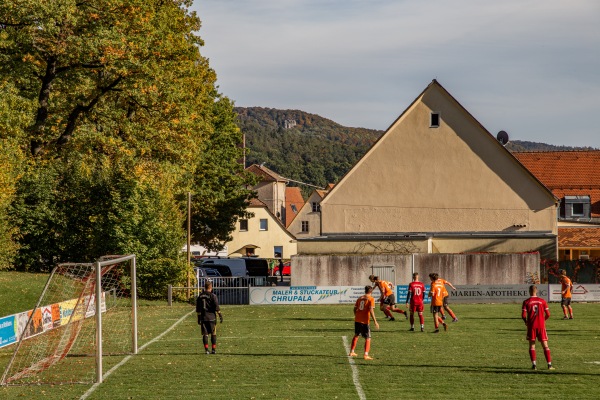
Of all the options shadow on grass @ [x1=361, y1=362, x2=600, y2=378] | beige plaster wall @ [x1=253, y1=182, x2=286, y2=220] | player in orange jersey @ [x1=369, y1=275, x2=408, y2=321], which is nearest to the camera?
shadow on grass @ [x1=361, y1=362, x2=600, y2=378]

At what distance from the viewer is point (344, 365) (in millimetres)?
21312

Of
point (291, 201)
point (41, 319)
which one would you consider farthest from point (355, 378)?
point (291, 201)

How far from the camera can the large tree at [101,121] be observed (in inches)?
1542

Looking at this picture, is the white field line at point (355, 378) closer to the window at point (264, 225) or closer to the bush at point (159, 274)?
the bush at point (159, 274)

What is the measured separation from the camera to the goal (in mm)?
20812

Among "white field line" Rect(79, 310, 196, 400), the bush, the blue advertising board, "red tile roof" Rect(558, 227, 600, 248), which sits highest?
"red tile roof" Rect(558, 227, 600, 248)

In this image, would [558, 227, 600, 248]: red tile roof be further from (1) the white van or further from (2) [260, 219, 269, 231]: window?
(2) [260, 219, 269, 231]: window

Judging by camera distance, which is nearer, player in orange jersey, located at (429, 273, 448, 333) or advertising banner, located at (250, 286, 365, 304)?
player in orange jersey, located at (429, 273, 448, 333)

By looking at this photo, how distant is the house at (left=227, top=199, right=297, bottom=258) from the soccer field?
70.3m

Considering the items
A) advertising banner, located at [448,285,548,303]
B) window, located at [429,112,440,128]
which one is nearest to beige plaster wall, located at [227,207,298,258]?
window, located at [429,112,440,128]

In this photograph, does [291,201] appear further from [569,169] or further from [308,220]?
[569,169]

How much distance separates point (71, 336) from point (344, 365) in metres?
8.26

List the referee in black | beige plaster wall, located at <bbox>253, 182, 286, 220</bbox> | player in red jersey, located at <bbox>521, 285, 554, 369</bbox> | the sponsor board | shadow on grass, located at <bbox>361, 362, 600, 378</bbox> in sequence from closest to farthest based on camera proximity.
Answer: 1. shadow on grass, located at <bbox>361, 362, 600, 378</bbox>
2. player in red jersey, located at <bbox>521, 285, 554, 369</bbox>
3. the referee in black
4. the sponsor board
5. beige plaster wall, located at <bbox>253, 182, 286, 220</bbox>

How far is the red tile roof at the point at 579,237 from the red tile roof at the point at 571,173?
189 inches
